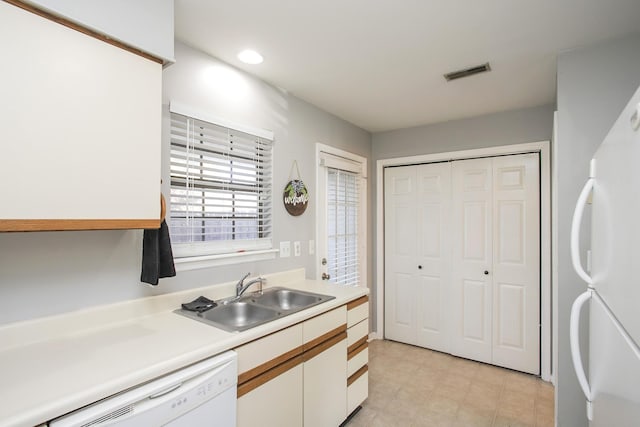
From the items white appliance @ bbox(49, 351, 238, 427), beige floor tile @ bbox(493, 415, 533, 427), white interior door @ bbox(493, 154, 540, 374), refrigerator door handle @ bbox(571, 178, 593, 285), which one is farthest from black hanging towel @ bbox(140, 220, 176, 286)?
white interior door @ bbox(493, 154, 540, 374)

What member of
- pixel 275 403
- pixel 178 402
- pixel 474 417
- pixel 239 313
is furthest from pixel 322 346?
pixel 474 417

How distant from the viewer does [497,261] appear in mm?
3158

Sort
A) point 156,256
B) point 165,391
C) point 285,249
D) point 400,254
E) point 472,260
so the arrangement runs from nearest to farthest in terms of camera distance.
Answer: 1. point 165,391
2. point 156,256
3. point 285,249
4. point 472,260
5. point 400,254

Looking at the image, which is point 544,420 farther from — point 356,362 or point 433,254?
point 433,254

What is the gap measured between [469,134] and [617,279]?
2.74m

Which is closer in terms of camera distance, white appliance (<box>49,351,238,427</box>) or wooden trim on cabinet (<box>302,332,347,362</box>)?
white appliance (<box>49,351,238,427</box>)

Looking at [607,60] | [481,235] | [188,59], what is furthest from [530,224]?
[188,59]

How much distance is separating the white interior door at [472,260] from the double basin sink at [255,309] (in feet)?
6.13

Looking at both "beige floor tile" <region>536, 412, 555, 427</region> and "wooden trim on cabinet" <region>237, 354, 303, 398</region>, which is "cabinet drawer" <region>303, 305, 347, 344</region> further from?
"beige floor tile" <region>536, 412, 555, 427</region>

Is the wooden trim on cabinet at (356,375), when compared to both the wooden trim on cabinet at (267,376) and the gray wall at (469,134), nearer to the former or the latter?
the wooden trim on cabinet at (267,376)

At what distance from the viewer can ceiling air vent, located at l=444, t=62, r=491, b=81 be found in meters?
Result: 2.21

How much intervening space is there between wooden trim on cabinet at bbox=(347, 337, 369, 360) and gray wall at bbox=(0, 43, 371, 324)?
2.38 feet

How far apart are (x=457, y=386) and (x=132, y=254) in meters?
2.72

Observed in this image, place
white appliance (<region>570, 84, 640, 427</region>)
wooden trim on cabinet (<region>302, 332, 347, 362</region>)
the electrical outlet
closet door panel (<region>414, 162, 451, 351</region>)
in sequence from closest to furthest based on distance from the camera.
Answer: white appliance (<region>570, 84, 640, 427</region>) → wooden trim on cabinet (<region>302, 332, 347, 362</region>) → the electrical outlet → closet door panel (<region>414, 162, 451, 351</region>)
